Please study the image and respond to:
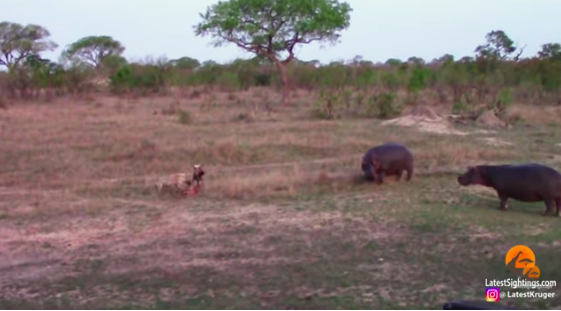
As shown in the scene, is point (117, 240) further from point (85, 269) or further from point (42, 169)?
point (42, 169)

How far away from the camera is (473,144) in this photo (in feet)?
53.8

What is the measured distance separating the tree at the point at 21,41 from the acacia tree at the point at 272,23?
18.0 meters

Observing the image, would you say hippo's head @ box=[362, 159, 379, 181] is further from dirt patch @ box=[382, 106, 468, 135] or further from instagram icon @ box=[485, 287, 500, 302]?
dirt patch @ box=[382, 106, 468, 135]

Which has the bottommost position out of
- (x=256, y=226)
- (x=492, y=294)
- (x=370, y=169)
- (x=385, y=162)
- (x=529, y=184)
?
(x=256, y=226)

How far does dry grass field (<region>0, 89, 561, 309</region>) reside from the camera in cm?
646

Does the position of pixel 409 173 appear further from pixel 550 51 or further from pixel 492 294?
pixel 550 51

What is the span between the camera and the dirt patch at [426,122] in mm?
19281

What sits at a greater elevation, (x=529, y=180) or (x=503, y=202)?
(x=529, y=180)

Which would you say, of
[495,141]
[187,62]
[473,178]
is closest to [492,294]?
[473,178]

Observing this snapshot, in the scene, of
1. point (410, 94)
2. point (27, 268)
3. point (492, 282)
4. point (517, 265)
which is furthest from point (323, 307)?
point (410, 94)

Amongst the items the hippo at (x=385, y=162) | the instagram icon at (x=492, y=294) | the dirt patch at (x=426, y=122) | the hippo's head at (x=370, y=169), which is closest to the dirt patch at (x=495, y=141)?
the dirt patch at (x=426, y=122)

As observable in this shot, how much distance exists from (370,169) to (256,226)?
9.81 feet

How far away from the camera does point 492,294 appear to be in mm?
6105

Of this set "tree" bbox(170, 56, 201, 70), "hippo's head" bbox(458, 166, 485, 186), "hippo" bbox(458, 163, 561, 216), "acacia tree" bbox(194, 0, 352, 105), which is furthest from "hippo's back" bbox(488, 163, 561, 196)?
"tree" bbox(170, 56, 201, 70)
